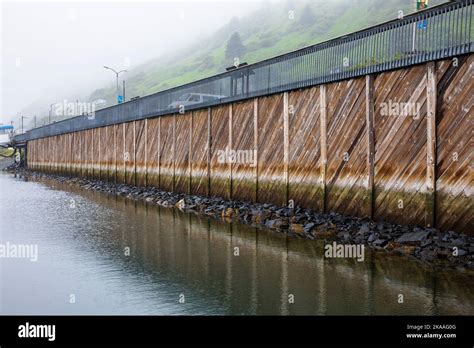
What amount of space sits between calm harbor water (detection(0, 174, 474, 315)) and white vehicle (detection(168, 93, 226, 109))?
9.11 meters

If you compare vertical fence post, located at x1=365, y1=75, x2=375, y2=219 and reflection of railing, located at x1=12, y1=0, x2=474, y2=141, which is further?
vertical fence post, located at x1=365, y1=75, x2=375, y2=219

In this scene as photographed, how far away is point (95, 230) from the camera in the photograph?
1581 cm

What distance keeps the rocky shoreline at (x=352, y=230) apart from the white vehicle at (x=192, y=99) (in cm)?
494

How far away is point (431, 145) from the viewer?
1159 cm

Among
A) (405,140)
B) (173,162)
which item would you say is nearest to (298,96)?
(405,140)

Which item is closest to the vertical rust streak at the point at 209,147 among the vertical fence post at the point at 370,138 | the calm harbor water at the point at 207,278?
the calm harbor water at the point at 207,278

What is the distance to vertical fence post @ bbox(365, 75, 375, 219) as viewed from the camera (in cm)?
1325

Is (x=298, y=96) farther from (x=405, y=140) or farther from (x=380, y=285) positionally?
(x=380, y=285)

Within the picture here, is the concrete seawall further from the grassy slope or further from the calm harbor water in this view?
the grassy slope

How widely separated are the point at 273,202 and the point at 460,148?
25.2 feet

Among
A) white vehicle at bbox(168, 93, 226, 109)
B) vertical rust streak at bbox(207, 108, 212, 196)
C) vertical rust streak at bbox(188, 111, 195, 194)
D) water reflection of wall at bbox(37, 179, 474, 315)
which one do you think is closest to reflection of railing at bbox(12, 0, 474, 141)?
white vehicle at bbox(168, 93, 226, 109)

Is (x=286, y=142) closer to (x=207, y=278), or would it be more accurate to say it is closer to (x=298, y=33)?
(x=207, y=278)

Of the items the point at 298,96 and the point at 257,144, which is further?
the point at 257,144
